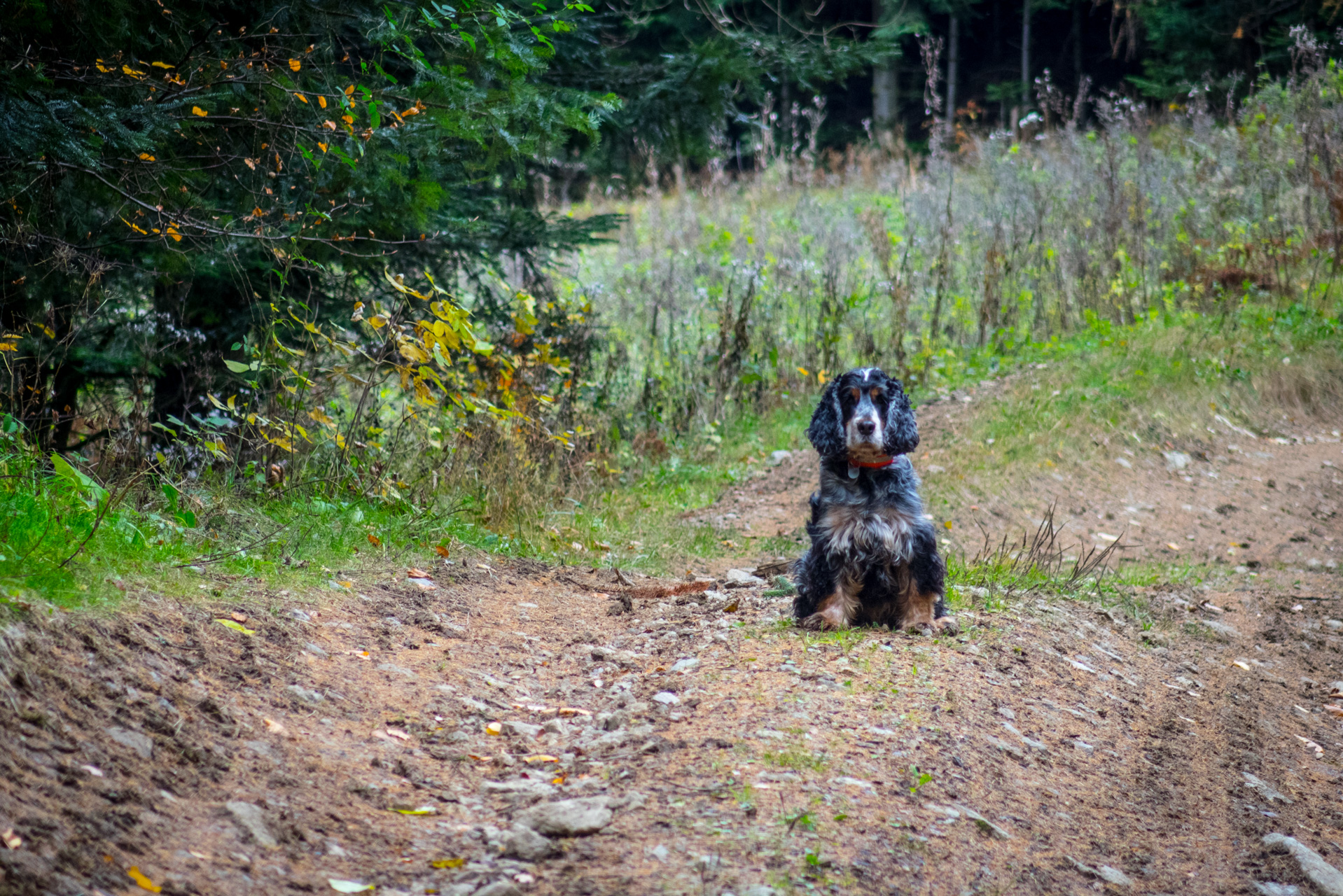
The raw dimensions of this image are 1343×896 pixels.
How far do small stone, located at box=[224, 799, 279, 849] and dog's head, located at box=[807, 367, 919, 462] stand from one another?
2827 millimetres

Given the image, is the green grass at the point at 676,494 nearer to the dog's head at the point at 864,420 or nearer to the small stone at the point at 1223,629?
the small stone at the point at 1223,629

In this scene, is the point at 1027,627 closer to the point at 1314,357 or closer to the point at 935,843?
the point at 935,843

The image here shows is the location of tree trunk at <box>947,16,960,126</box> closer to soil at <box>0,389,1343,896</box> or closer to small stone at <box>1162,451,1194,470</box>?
small stone at <box>1162,451,1194,470</box>

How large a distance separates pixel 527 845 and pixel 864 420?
95.7 inches

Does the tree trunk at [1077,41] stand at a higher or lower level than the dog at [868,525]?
higher

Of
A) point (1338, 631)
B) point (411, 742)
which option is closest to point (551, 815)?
point (411, 742)

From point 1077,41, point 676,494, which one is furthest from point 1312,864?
point 1077,41

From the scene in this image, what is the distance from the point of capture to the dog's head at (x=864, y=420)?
14.4 ft

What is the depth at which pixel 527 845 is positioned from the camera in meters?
2.65

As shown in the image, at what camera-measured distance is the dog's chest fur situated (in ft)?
14.5

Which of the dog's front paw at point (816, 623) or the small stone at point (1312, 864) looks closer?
the small stone at point (1312, 864)

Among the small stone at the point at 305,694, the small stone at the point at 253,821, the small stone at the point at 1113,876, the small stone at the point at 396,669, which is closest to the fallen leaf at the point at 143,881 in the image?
the small stone at the point at 253,821

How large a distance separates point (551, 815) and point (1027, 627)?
10.1 ft

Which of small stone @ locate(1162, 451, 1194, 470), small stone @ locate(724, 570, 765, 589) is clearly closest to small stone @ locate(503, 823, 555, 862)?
small stone @ locate(724, 570, 765, 589)
